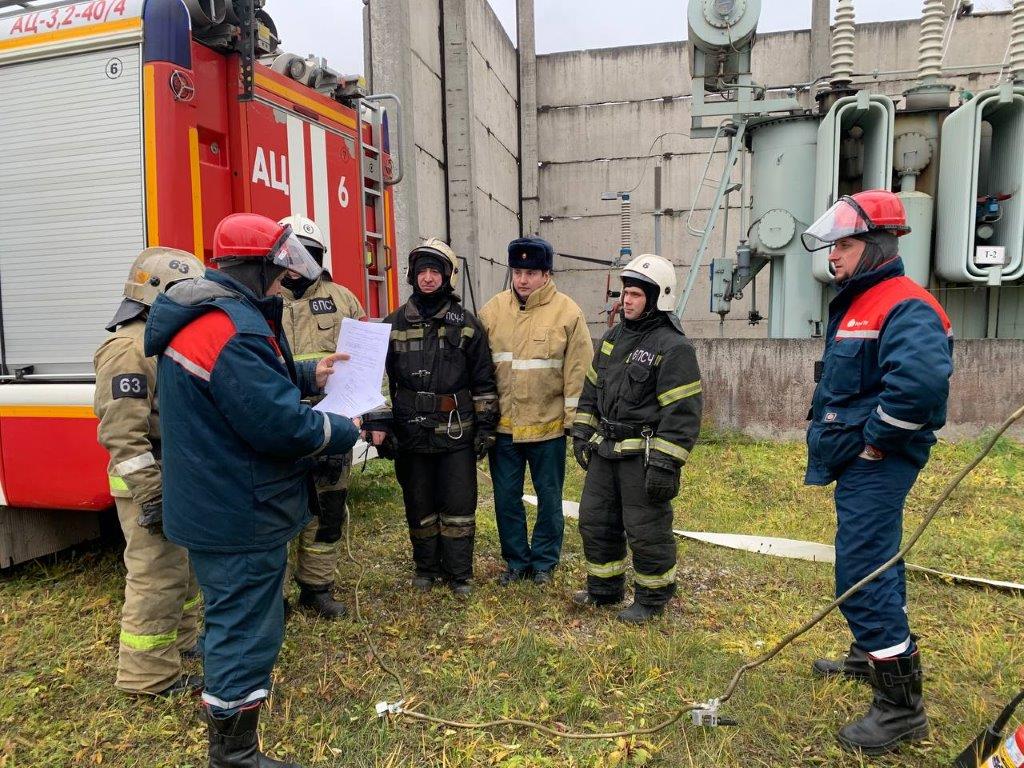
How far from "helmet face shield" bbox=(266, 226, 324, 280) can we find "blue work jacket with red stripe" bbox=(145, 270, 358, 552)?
149 mm

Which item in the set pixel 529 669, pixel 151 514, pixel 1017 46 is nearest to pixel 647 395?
pixel 529 669

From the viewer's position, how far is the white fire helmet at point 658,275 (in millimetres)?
3383

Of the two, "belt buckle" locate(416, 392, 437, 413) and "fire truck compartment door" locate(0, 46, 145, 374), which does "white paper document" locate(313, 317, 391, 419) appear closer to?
"belt buckle" locate(416, 392, 437, 413)

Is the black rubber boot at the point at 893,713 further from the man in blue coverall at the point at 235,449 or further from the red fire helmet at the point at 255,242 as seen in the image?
the red fire helmet at the point at 255,242

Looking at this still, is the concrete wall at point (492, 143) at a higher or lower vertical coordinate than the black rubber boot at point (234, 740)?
higher

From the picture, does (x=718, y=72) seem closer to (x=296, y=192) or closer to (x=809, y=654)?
(x=296, y=192)

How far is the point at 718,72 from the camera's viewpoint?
8164mm

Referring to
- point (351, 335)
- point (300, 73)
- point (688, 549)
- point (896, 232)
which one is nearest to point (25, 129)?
point (300, 73)

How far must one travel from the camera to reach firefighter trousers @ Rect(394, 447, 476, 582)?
12.6 ft

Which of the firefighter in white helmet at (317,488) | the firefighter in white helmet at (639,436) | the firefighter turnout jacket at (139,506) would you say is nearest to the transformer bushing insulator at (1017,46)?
the firefighter in white helmet at (639,436)

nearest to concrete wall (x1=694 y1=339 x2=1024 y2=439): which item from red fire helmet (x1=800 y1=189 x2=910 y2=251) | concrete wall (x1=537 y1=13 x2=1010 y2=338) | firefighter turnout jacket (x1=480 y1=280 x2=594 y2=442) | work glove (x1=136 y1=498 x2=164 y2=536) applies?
firefighter turnout jacket (x1=480 y1=280 x2=594 y2=442)

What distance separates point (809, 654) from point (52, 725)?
319cm

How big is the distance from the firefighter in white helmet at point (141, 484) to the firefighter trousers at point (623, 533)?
6.31 feet

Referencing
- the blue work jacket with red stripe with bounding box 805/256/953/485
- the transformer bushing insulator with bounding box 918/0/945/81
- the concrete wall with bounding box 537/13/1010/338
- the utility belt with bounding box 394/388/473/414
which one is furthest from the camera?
the concrete wall with bounding box 537/13/1010/338
